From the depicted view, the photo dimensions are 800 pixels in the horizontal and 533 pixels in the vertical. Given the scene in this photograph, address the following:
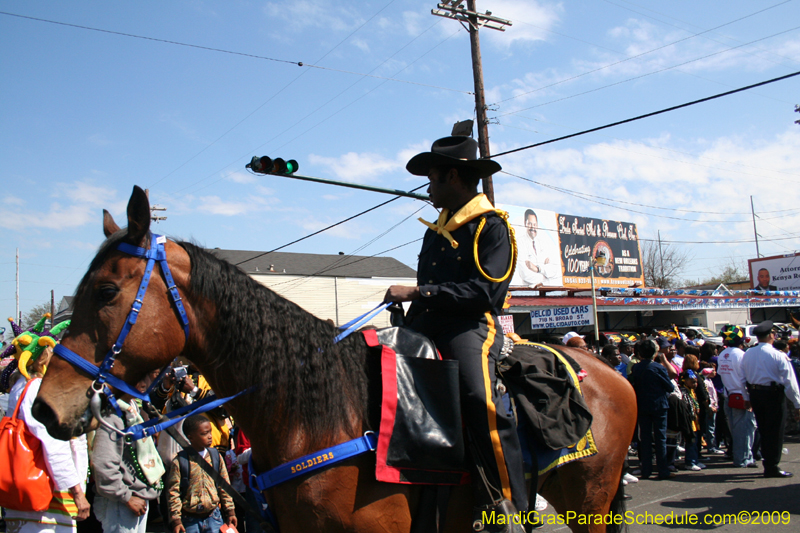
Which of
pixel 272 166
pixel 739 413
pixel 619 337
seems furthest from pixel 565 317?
pixel 272 166

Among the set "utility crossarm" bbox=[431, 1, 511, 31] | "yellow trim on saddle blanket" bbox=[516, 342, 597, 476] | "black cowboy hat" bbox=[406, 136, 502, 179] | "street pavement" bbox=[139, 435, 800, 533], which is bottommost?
"street pavement" bbox=[139, 435, 800, 533]

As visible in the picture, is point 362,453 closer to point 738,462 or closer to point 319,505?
point 319,505

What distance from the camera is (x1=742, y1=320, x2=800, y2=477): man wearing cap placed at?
8016 millimetres

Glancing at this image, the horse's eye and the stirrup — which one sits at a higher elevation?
the horse's eye

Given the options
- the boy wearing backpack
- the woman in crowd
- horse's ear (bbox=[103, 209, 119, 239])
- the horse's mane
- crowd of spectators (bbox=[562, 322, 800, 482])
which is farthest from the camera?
crowd of spectators (bbox=[562, 322, 800, 482])

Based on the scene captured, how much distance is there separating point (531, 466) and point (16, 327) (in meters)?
6.34

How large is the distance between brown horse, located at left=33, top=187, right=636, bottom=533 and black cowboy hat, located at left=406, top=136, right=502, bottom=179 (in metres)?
1.23

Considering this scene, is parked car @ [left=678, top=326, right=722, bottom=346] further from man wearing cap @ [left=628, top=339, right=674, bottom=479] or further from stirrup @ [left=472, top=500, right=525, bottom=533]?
stirrup @ [left=472, top=500, right=525, bottom=533]

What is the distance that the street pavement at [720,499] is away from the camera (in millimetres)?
6207

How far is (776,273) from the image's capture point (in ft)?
133

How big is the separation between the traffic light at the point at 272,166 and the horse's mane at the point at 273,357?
818cm

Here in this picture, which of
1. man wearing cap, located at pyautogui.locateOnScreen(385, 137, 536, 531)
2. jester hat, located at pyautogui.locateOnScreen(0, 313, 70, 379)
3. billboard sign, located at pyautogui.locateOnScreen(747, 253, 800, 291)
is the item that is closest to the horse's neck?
man wearing cap, located at pyautogui.locateOnScreen(385, 137, 536, 531)

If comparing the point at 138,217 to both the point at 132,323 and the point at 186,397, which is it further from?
the point at 186,397

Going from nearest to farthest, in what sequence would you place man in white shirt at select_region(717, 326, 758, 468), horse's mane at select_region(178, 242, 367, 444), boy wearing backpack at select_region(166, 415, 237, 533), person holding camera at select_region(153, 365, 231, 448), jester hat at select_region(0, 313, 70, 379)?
horse's mane at select_region(178, 242, 367, 444)
jester hat at select_region(0, 313, 70, 379)
boy wearing backpack at select_region(166, 415, 237, 533)
person holding camera at select_region(153, 365, 231, 448)
man in white shirt at select_region(717, 326, 758, 468)
